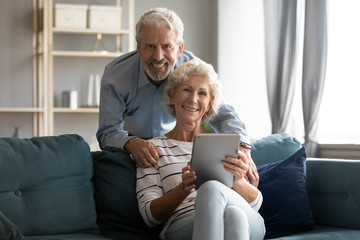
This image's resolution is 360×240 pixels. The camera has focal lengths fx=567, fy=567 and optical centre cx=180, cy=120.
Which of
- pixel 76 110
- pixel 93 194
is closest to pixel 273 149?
pixel 93 194

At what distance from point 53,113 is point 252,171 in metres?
3.50

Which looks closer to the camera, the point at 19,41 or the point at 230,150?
the point at 230,150

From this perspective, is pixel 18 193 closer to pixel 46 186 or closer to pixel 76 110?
pixel 46 186

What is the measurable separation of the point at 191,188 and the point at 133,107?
890 millimetres

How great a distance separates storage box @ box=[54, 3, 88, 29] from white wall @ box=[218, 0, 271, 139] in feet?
4.38

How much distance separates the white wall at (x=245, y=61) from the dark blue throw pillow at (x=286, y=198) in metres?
2.40

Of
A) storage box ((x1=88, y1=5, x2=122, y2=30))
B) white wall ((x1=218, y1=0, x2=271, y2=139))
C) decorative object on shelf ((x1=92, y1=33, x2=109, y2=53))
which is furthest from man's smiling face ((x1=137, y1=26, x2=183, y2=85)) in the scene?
decorative object on shelf ((x1=92, y1=33, x2=109, y2=53))

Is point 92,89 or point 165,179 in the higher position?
point 92,89

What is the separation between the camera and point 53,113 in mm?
5562

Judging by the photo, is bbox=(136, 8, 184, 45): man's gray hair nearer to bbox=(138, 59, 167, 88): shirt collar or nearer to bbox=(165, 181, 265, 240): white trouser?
bbox=(138, 59, 167, 88): shirt collar

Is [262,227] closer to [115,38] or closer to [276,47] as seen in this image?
[276,47]

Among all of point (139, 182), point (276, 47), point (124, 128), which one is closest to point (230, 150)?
point (139, 182)

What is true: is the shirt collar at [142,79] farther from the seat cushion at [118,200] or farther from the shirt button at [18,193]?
the shirt button at [18,193]

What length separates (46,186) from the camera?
2.39m
